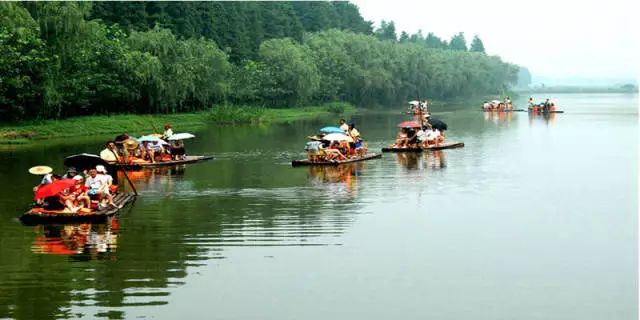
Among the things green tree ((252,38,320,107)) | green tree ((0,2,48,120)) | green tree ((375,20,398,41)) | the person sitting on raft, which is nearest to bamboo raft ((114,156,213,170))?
the person sitting on raft

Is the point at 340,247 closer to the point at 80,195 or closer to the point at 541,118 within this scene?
the point at 80,195

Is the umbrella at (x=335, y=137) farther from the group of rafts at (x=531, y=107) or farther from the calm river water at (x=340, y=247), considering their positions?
the group of rafts at (x=531, y=107)

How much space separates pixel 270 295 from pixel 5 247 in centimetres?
619

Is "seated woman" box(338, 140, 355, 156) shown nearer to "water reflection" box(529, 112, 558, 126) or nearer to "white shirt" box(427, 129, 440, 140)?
"white shirt" box(427, 129, 440, 140)

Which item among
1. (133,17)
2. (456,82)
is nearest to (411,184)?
(133,17)

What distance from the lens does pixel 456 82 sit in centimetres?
12131

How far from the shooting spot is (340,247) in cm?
1662

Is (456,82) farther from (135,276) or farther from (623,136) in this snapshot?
(135,276)

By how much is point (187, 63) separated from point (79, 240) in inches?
1678

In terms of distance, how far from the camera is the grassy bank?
43875mm

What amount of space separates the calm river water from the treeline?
15.1 meters

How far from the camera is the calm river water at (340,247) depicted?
12.8 m

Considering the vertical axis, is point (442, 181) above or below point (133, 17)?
below

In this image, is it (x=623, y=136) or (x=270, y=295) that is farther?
(x=623, y=136)
